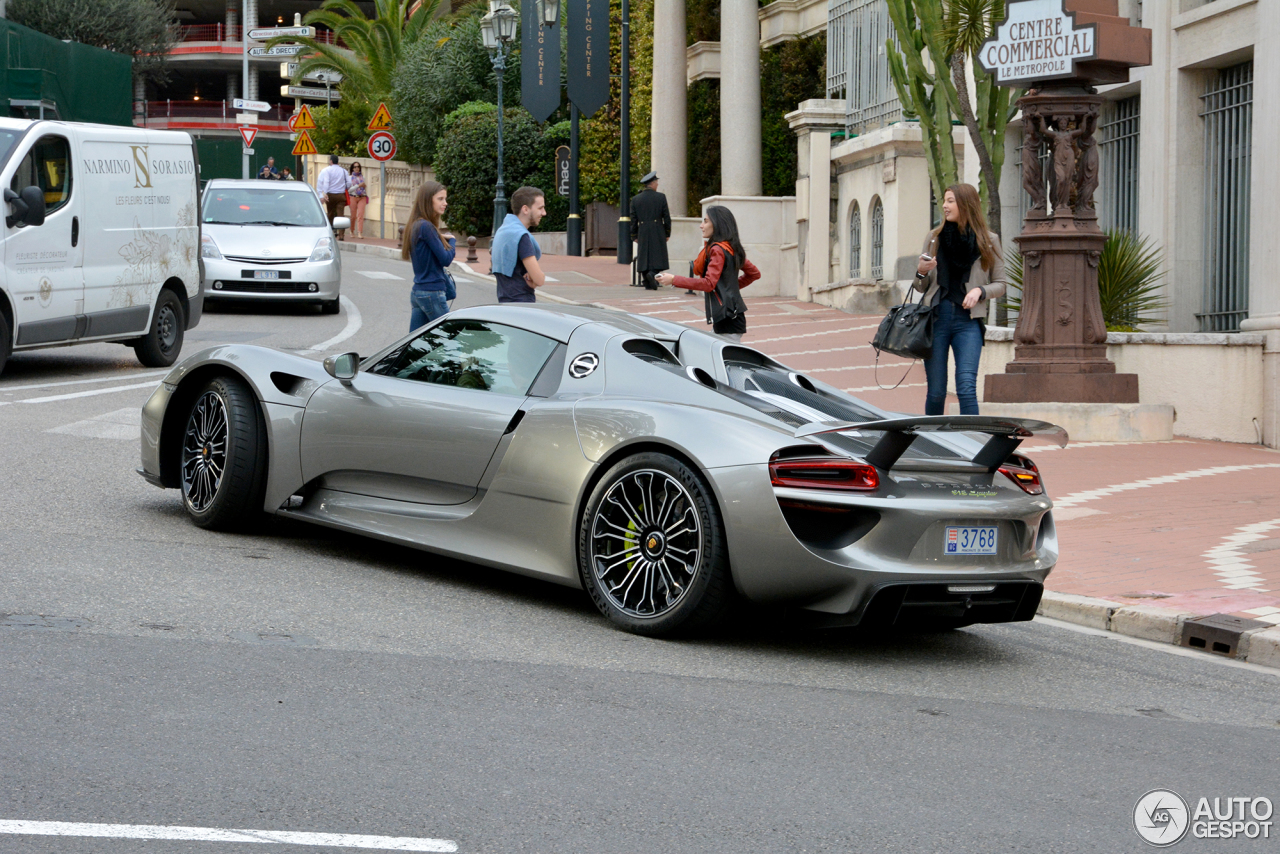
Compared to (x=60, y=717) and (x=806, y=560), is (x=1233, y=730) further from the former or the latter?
(x=60, y=717)

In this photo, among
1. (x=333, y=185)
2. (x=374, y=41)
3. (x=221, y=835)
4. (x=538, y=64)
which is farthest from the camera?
(x=374, y=41)

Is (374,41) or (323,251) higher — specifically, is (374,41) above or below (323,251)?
above

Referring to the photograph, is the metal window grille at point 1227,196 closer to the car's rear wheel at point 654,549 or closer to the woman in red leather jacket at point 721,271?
the woman in red leather jacket at point 721,271

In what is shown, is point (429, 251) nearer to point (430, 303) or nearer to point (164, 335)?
point (430, 303)

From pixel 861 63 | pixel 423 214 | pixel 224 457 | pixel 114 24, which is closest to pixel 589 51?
pixel 861 63

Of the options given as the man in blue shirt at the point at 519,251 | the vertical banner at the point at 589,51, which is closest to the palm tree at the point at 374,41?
the vertical banner at the point at 589,51

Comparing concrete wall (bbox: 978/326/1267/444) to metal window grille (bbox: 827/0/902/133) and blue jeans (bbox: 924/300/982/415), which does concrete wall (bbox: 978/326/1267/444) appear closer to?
blue jeans (bbox: 924/300/982/415)

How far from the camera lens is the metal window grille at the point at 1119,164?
1550 centimetres

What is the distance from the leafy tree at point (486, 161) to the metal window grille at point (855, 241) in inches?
569

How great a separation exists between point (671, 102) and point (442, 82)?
457 inches

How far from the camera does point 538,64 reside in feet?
114

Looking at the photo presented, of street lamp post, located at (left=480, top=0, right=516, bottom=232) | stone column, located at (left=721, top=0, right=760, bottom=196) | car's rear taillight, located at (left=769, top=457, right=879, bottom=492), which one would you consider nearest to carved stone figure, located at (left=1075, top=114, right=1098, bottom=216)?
car's rear taillight, located at (left=769, top=457, right=879, bottom=492)

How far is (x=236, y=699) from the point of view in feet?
15.5

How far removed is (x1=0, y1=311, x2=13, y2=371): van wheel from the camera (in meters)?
12.9
